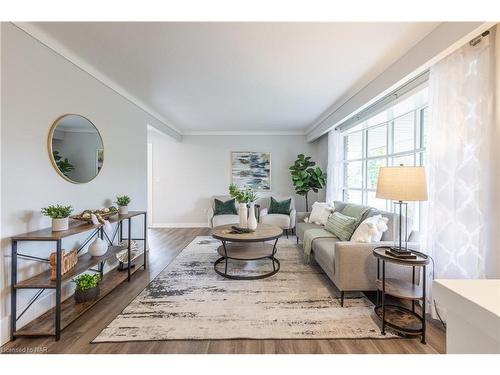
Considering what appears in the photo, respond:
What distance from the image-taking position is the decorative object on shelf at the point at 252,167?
18.6ft

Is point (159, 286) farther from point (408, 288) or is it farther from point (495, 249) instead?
point (495, 249)

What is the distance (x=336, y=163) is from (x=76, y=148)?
4.12 m

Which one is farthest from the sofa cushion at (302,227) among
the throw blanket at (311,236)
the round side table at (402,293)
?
the round side table at (402,293)

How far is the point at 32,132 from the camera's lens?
182cm

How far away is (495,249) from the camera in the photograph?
5.02ft

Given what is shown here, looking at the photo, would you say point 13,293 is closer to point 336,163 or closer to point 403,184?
point 403,184

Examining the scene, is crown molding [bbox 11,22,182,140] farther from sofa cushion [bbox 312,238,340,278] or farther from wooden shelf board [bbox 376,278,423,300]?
wooden shelf board [bbox 376,278,423,300]

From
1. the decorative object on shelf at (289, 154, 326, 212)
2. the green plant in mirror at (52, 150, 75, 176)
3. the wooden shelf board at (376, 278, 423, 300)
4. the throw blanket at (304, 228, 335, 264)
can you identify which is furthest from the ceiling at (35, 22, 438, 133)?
the wooden shelf board at (376, 278, 423, 300)

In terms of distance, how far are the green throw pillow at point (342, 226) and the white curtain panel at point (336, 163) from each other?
1446mm

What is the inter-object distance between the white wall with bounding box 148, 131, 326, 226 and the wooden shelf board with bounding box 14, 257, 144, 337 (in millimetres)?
3076

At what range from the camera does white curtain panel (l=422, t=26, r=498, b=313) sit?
61.1 inches

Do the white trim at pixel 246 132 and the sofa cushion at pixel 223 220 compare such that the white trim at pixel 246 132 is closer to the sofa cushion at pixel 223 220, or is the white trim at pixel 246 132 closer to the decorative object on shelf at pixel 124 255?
the sofa cushion at pixel 223 220

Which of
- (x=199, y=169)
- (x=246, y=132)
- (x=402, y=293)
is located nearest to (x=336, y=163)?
(x=246, y=132)
